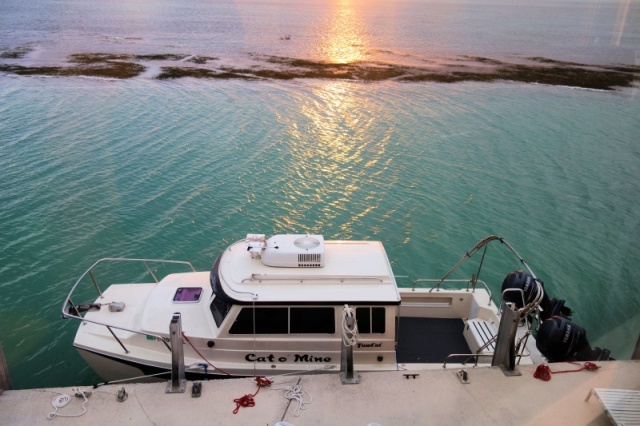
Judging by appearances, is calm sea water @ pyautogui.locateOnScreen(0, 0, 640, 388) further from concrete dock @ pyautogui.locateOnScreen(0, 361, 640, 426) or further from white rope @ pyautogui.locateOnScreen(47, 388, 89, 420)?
concrete dock @ pyautogui.locateOnScreen(0, 361, 640, 426)

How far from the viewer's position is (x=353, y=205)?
61.2ft

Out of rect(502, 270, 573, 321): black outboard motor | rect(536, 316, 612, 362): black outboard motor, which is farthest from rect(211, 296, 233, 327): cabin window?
rect(536, 316, 612, 362): black outboard motor

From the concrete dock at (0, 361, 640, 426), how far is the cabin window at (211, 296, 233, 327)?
1496 millimetres

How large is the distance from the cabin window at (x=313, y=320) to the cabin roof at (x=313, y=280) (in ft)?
0.83

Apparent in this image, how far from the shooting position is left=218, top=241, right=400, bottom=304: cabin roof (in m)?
8.33

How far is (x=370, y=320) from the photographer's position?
27.9 ft

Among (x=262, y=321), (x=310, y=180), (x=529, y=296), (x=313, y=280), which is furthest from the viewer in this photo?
(x=310, y=180)

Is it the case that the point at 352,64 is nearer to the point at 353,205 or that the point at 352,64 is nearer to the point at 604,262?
the point at 353,205

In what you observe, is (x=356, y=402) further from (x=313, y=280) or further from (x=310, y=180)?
(x=310, y=180)

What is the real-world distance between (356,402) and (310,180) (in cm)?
1447

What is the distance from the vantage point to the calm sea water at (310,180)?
47.5 feet

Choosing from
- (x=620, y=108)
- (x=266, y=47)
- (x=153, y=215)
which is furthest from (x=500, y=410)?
(x=266, y=47)

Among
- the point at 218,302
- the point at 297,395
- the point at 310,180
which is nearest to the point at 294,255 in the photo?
the point at 218,302

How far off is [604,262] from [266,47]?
48725 mm
